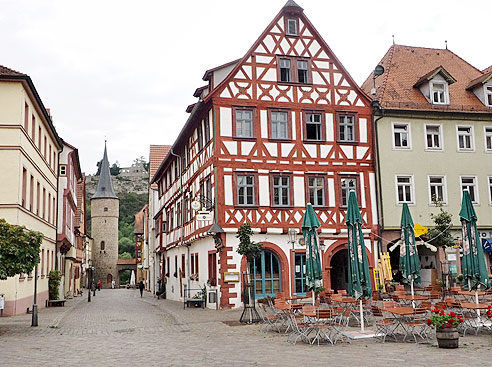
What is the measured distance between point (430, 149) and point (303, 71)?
6.89m

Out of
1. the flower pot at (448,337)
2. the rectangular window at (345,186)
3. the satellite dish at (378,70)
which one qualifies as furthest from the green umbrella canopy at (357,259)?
the satellite dish at (378,70)

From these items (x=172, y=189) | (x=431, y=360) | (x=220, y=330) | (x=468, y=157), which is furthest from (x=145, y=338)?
(x=172, y=189)

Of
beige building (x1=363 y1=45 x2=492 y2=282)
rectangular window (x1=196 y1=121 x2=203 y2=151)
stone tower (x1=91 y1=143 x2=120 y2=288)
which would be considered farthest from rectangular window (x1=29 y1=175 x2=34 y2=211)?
stone tower (x1=91 y1=143 x2=120 y2=288)

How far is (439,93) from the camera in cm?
2756

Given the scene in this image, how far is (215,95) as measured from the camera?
2383cm

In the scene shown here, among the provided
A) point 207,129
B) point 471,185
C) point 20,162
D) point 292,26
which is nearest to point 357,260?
point 207,129

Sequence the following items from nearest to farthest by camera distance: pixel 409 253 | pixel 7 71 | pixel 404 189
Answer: pixel 409 253
pixel 7 71
pixel 404 189

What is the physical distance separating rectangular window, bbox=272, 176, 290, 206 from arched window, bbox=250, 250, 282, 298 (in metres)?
2.14

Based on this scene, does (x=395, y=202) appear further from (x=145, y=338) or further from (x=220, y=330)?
(x=145, y=338)

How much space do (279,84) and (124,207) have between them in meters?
105

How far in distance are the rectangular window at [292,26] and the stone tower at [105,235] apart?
56029 millimetres

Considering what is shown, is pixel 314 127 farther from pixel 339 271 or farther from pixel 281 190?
pixel 339 271

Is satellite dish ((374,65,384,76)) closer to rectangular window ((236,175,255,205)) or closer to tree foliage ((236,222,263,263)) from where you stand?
rectangular window ((236,175,255,205))

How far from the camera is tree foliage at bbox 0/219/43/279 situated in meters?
16.3
